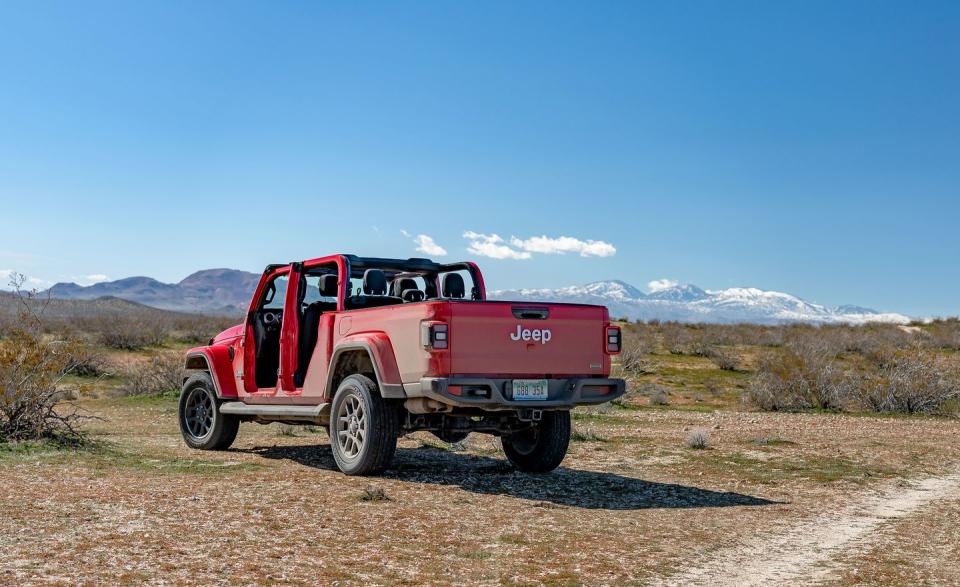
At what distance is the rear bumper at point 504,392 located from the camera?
8688mm

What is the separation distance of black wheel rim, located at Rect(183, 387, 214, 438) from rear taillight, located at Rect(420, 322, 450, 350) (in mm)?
4724

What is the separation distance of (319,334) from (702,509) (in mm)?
4420

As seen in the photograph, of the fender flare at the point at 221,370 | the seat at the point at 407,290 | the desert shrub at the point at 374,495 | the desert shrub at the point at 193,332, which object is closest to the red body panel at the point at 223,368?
the fender flare at the point at 221,370

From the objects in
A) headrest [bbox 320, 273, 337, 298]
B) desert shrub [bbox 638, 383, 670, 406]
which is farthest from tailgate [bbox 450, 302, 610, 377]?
desert shrub [bbox 638, 383, 670, 406]

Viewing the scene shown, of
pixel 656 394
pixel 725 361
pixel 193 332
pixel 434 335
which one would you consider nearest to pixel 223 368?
pixel 434 335

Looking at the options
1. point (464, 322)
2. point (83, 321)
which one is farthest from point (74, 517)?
point (83, 321)

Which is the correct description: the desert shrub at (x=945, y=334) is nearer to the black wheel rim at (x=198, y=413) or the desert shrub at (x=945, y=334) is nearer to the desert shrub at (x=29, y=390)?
the black wheel rim at (x=198, y=413)

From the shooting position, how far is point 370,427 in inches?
372

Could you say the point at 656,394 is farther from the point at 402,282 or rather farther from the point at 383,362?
the point at 383,362

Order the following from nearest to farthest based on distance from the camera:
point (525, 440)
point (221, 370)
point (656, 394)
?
point (525, 440) → point (221, 370) → point (656, 394)

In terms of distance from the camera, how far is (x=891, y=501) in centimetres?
947

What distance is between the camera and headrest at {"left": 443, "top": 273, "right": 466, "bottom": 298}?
1133cm

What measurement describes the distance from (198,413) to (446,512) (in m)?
5.75

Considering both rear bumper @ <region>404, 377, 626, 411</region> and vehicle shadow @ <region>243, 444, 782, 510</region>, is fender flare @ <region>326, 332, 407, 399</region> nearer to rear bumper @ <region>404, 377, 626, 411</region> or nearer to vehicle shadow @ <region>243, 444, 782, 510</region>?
rear bumper @ <region>404, 377, 626, 411</region>
